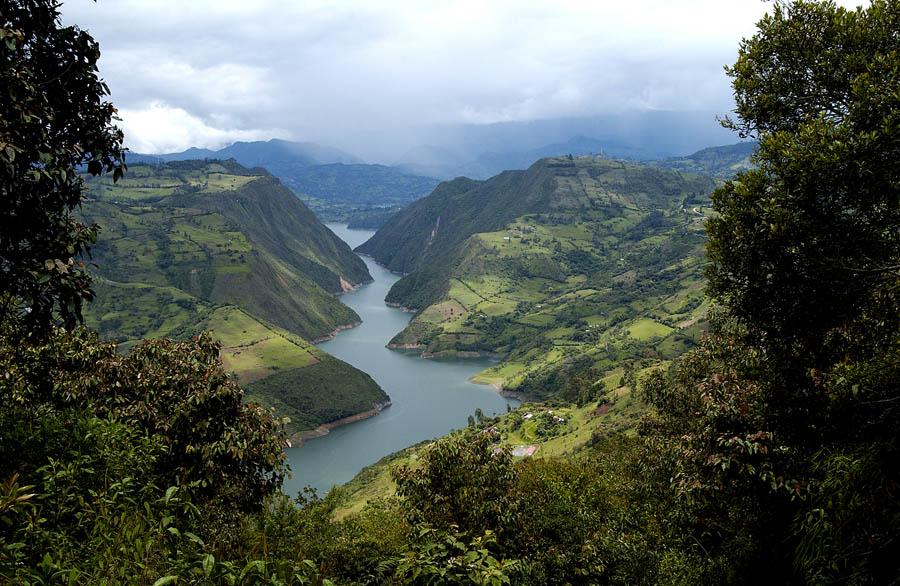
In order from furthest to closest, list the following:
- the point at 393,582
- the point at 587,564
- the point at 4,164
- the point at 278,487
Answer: the point at 278,487 → the point at 587,564 → the point at 393,582 → the point at 4,164

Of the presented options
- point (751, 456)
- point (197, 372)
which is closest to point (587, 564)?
point (751, 456)

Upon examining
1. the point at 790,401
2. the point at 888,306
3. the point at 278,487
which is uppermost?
the point at 888,306

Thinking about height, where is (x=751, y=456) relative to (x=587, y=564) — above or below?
above

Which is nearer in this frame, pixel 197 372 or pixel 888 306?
pixel 888 306

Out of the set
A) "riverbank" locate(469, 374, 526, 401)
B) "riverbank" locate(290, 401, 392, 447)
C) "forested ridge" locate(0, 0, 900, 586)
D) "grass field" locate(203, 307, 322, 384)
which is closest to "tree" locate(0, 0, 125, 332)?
"forested ridge" locate(0, 0, 900, 586)

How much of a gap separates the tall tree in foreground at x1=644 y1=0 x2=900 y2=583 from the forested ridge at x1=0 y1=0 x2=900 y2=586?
0.13 feet

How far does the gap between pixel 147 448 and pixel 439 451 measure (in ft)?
27.2

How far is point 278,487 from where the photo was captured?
55.5 ft

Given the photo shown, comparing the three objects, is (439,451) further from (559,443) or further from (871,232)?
(559,443)

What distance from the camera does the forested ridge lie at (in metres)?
6.09

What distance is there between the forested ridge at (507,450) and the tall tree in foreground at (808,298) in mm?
41

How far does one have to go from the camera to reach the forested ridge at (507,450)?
609 cm

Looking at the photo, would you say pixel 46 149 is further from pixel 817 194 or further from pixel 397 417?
pixel 397 417

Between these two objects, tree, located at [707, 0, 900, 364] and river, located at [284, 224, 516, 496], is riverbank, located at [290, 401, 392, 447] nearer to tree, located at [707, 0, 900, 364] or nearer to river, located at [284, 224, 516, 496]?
river, located at [284, 224, 516, 496]
